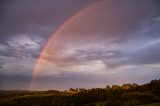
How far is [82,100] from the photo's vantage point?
198 metres

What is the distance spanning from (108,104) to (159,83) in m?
62.6

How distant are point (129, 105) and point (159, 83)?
81.5 metres

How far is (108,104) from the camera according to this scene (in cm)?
15750

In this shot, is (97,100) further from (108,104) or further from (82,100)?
(108,104)

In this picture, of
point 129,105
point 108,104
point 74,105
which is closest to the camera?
point 129,105

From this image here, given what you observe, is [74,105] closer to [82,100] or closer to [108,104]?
[82,100]

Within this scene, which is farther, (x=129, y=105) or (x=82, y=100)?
(x=82, y=100)

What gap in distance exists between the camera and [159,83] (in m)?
200

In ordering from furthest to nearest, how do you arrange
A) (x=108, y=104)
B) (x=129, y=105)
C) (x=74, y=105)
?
(x=74, y=105)
(x=108, y=104)
(x=129, y=105)

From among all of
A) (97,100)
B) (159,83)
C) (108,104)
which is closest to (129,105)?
(108,104)

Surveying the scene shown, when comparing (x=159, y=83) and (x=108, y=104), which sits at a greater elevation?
(x=159, y=83)

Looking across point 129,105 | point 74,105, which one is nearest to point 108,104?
point 129,105

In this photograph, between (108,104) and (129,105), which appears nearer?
(129,105)

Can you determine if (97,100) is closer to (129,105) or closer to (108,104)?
(108,104)
